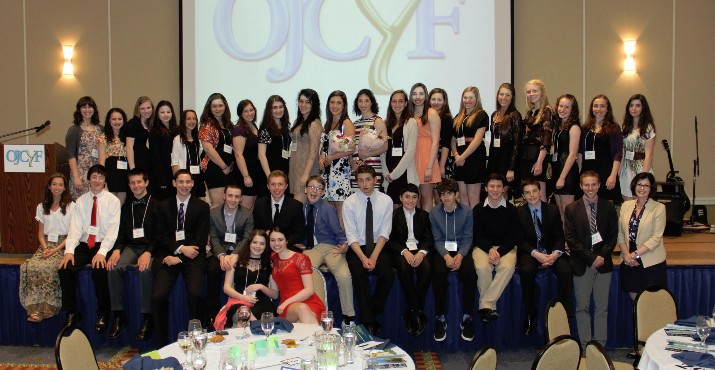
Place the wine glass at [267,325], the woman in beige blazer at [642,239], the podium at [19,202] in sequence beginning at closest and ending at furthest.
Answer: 1. the wine glass at [267,325]
2. the woman in beige blazer at [642,239]
3. the podium at [19,202]

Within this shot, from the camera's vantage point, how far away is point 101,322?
5426 millimetres

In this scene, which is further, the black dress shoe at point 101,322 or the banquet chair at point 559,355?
the black dress shoe at point 101,322

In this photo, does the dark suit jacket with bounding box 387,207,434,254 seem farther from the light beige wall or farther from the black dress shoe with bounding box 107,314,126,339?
the light beige wall

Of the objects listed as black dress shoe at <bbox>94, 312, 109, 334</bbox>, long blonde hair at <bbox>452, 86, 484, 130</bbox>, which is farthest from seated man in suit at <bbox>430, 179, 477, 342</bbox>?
black dress shoe at <bbox>94, 312, 109, 334</bbox>

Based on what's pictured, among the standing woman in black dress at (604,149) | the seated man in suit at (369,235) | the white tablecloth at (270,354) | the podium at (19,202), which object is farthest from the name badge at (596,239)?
the podium at (19,202)

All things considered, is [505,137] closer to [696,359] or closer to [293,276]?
[293,276]

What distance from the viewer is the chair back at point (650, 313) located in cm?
429

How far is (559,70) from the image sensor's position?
8547 mm

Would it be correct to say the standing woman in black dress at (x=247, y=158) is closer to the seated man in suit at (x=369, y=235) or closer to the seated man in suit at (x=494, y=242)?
Result: the seated man in suit at (x=369, y=235)

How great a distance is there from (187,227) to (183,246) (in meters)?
0.17

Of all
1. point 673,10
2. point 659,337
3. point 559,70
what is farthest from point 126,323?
point 673,10

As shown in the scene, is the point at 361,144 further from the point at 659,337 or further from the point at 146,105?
the point at 659,337

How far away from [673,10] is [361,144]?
16.9 ft

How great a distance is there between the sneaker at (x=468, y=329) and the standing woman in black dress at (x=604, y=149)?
5.86 ft
